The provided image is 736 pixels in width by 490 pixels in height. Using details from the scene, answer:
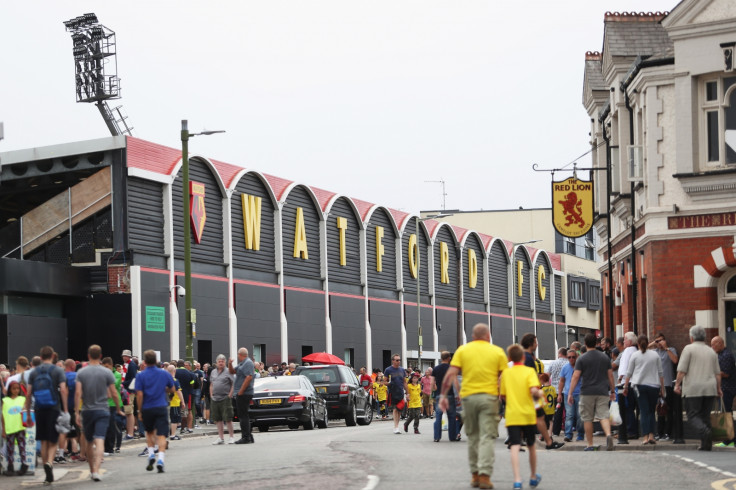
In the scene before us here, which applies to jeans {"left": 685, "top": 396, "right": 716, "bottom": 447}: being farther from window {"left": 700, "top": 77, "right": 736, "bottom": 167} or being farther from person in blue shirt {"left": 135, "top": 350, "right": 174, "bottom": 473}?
person in blue shirt {"left": 135, "top": 350, "right": 174, "bottom": 473}

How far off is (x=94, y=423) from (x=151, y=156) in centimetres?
2409

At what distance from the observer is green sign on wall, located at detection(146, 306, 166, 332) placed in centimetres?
3962

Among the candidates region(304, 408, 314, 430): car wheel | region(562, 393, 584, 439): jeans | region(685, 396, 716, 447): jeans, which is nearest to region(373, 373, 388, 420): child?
region(304, 408, 314, 430): car wheel

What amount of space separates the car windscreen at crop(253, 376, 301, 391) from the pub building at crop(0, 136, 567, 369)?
9.00 meters

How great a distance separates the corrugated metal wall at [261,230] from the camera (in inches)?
1791

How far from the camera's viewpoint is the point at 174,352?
133ft

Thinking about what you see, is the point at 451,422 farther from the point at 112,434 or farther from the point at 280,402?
the point at 280,402

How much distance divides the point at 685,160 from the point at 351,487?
1374 centimetres

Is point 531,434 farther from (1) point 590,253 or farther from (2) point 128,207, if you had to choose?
(1) point 590,253

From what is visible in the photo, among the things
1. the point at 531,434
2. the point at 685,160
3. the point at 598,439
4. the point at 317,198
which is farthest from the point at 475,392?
the point at 317,198

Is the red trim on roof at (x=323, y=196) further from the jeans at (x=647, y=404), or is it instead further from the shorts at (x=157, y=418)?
the shorts at (x=157, y=418)

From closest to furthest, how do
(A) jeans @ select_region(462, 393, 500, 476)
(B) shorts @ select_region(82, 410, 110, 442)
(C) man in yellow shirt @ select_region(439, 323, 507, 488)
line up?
(A) jeans @ select_region(462, 393, 500, 476), (C) man in yellow shirt @ select_region(439, 323, 507, 488), (B) shorts @ select_region(82, 410, 110, 442)

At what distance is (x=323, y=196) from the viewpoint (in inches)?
2036

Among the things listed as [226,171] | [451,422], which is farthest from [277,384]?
[226,171]
